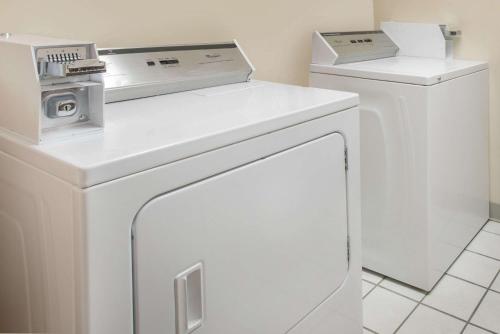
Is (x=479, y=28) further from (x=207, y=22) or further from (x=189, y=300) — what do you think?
(x=189, y=300)

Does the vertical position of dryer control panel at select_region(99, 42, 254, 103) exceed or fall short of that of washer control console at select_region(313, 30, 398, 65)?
it falls short

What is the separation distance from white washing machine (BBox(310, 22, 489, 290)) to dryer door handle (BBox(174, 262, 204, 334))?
1275 mm

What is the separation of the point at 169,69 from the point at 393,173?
1102mm

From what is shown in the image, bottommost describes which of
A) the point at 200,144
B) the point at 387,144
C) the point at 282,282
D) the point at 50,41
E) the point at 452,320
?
the point at 452,320

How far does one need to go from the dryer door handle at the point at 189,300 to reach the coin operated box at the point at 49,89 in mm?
365

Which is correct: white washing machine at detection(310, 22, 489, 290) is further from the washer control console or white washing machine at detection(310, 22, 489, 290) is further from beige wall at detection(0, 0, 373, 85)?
beige wall at detection(0, 0, 373, 85)

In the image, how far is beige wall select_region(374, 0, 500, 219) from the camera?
2381 millimetres

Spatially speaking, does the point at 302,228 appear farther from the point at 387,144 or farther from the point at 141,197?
the point at 387,144

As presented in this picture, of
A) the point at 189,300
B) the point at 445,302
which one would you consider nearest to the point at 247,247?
the point at 189,300

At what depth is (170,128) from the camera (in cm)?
98

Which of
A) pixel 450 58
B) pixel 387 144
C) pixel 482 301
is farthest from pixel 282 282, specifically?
pixel 450 58

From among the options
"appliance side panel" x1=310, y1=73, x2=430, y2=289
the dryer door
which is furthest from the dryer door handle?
"appliance side panel" x1=310, y1=73, x2=430, y2=289

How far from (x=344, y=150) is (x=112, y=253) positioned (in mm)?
779

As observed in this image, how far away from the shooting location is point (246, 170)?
1.01m
